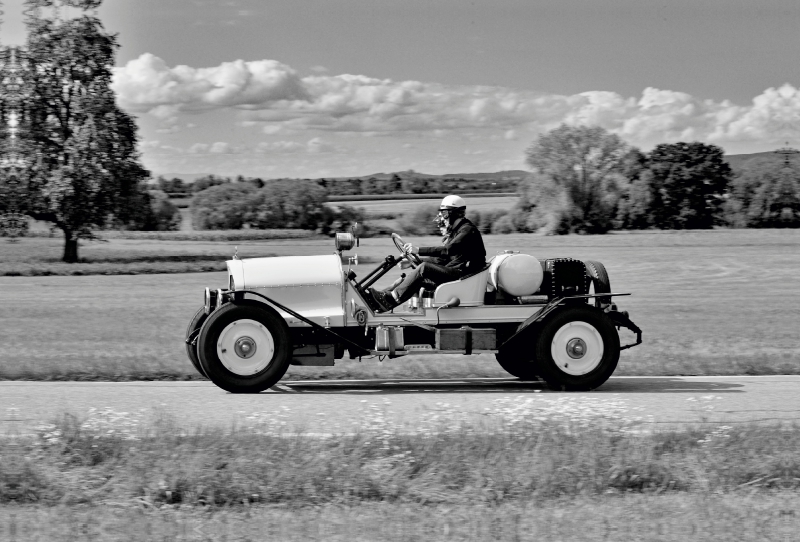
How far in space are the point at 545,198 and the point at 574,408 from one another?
34.3 m

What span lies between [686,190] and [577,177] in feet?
30.8

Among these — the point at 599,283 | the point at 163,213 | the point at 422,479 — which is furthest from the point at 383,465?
the point at 163,213

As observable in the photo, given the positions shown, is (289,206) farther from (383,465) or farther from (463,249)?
(383,465)

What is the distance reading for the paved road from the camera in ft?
25.2

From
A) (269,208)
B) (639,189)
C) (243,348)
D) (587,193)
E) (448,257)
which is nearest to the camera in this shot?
(243,348)

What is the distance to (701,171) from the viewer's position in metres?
52.5

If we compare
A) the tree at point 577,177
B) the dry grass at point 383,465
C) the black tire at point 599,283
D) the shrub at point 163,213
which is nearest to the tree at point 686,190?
the tree at point 577,177

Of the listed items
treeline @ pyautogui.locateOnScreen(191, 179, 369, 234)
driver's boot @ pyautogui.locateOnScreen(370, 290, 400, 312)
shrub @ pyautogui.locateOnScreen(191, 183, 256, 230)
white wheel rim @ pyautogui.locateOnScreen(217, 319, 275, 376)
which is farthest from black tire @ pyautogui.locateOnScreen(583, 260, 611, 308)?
shrub @ pyautogui.locateOnScreen(191, 183, 256, 230)

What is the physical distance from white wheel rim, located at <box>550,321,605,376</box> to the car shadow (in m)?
0.25

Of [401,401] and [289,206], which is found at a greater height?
[289,206]

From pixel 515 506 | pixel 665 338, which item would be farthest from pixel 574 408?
pixel 665 338

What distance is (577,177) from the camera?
43.8m

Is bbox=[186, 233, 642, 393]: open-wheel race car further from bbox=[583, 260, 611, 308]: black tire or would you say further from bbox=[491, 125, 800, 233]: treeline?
bbox=[491, 125, 800, 233]: treeline

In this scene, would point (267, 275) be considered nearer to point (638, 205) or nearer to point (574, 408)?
point (574, 408)
